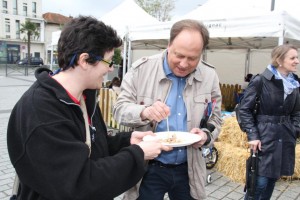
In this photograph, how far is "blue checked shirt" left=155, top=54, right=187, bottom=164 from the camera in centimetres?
209

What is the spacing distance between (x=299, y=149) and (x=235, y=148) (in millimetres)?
1006

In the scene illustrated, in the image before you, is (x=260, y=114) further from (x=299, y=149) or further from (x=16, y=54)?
(x=16, y=54)

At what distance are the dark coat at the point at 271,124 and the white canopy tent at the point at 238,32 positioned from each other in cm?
181

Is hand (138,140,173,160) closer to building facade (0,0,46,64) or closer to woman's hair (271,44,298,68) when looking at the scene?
woman's hair (271,44,298,68)

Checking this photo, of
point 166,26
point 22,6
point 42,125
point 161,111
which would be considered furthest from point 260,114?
point 22,6

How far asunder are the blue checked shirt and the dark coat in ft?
4.03

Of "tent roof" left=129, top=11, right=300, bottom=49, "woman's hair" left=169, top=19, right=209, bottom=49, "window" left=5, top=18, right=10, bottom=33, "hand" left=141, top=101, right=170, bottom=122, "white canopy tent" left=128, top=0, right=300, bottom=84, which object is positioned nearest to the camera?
"hand" left=141, top=101, right=170, bottom=122

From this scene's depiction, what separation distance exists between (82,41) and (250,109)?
2.21 metres

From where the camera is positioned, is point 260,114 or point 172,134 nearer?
point 172,134

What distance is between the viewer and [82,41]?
134cm

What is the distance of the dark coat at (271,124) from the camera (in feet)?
9.79

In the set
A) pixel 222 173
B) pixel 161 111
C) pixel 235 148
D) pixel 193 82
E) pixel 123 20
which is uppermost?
pixel 123 20

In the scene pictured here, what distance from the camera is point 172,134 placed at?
196 centimetres

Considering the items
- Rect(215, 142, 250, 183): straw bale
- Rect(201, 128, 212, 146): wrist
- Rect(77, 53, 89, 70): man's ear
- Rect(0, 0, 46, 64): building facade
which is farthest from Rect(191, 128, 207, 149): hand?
Rect(0, 0, 46, 64): building facade
